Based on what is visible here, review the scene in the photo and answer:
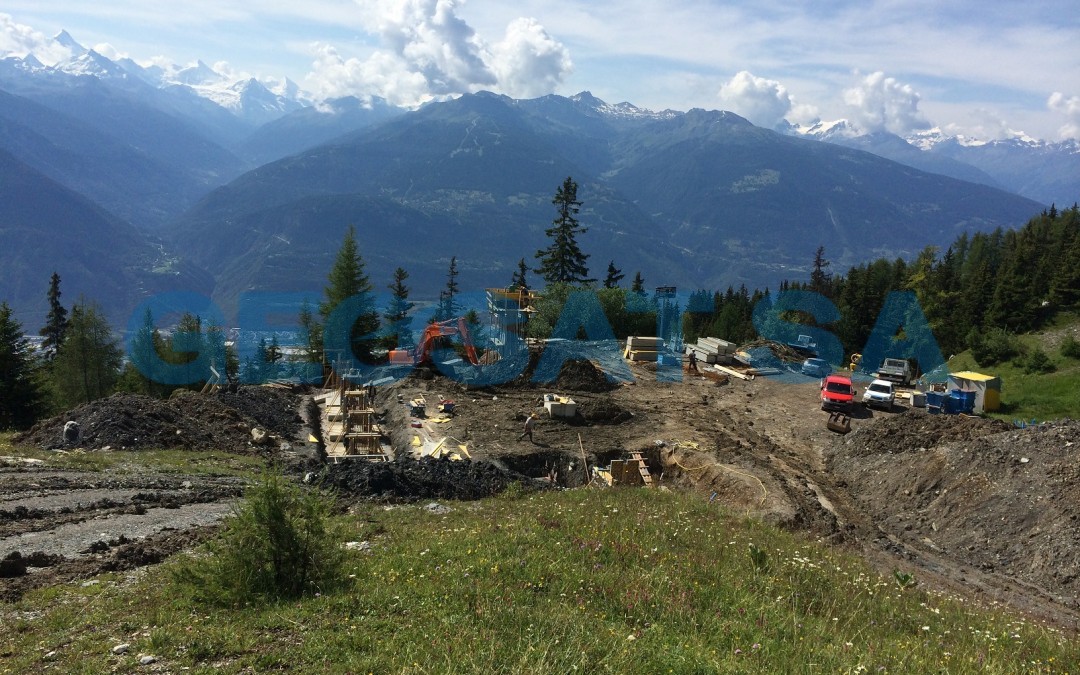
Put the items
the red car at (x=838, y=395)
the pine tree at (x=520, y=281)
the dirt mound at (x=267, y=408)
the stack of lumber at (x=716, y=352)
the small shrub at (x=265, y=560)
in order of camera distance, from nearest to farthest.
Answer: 1. the small shrub at (x=265, y=560)
2. the dirt mound at (x=267, y=408)
3. the red car at (x=838, y=395)
4. the stack of lumber at (x=716, y=352)
5. the pine tree at (x=520, y=281)

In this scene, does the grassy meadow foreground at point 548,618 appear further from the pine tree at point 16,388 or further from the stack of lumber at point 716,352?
the stack of lumber at point 716,352

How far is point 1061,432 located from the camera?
2006cm

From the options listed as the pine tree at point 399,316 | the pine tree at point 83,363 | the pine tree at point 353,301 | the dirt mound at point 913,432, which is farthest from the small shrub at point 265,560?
the pine tree at point 399,316

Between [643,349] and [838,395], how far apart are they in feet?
46.0

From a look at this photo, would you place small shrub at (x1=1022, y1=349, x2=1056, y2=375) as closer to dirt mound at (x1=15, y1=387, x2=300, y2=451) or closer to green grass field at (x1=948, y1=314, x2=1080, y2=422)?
green grass field at (x1=948, y1=314, x2=1080, y2=422)

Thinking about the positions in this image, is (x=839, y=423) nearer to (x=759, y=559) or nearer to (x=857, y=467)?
(x=857, y=467)

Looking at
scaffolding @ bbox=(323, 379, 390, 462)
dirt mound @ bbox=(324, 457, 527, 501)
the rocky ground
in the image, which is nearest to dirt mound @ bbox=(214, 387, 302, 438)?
the rocky ground

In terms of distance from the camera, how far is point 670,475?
78.0ft

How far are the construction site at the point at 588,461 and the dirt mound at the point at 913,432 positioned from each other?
106mm

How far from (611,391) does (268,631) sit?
2944cm

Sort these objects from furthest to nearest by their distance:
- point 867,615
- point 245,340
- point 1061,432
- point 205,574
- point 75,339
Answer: point 245,340 < point 75,339 < point 1061,432 < point 867,615 < point 205,574

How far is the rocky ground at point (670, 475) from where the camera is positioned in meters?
13.1

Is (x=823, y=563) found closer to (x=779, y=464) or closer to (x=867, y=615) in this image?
(x=867, y=615)

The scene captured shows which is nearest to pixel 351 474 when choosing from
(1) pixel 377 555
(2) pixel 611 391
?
(1) pixel 377 555
